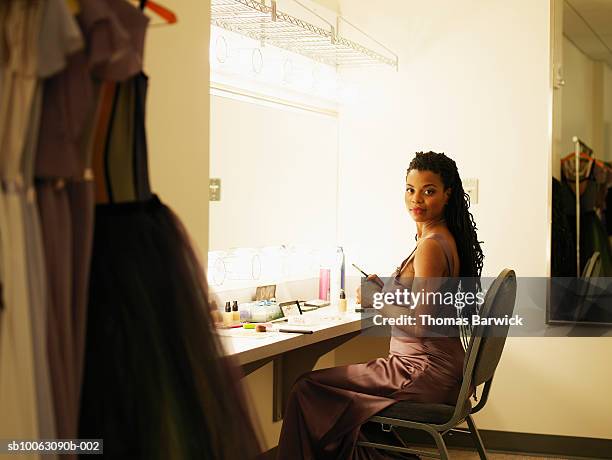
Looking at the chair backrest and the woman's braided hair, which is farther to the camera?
the woman's braided hair

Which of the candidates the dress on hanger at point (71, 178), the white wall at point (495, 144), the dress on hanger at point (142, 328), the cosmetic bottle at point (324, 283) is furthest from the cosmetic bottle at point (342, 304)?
the dress on hanger at point (71, 178)

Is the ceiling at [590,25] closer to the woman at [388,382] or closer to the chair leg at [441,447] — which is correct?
the woman at [388,382]

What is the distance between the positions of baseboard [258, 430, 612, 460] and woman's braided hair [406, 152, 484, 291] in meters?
1.06

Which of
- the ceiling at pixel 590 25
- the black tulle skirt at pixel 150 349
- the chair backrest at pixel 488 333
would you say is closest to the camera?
the black tulle skirt at pixel 150 349

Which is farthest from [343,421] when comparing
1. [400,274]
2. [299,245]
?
[299,245]

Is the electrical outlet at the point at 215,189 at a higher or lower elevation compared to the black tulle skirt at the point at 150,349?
higher

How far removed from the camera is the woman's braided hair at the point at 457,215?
3.14 meters

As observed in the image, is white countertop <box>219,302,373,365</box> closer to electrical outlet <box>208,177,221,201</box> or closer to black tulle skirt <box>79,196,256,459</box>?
electrical outlet <box>208,177,221,201</box>

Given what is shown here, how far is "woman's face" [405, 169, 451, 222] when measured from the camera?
3172mm

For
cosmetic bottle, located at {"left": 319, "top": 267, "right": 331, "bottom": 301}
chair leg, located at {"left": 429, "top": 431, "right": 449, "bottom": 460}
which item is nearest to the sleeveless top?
chair leg, located at {"left": 429, "top": 431, "right": 449, "bottom": 460}

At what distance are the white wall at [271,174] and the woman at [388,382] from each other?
71 centimetres

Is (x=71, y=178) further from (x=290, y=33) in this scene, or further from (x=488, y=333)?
(x=290, y=33)

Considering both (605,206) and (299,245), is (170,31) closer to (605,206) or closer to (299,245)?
(299,245)

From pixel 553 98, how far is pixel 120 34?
9.90 ft
